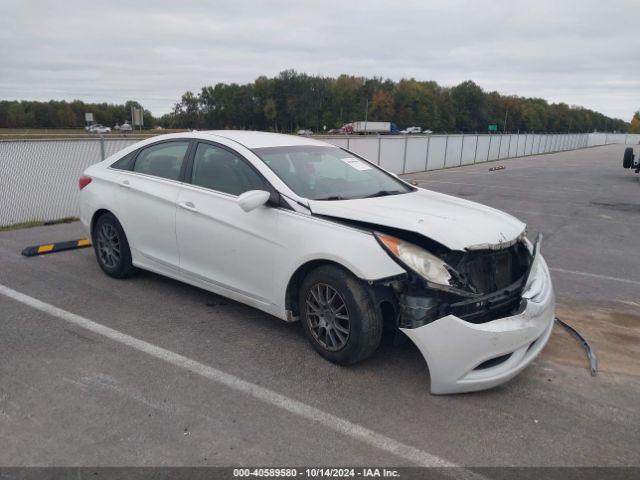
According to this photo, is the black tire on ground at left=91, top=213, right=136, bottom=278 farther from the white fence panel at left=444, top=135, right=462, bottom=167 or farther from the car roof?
the white fence panel at left=444, top=135, right=462, bottom=167

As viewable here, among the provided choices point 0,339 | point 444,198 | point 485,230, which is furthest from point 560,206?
point 0,339

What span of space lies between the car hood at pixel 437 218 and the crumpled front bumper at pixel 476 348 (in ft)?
1.61

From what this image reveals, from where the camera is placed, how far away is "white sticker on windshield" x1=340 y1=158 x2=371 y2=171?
4867 millimetres

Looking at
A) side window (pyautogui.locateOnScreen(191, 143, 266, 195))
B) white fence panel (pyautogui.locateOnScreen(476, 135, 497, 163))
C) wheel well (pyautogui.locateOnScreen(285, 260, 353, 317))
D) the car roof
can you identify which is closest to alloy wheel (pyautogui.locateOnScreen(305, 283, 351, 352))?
wheel well (pyautogui.locateOnScreen(285, 260, 353, 317))

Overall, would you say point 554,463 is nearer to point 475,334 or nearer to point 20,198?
point 475,334

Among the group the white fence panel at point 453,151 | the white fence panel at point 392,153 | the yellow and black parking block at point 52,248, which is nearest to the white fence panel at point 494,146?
the white fence panel at point 453,151

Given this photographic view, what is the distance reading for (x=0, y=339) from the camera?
406 cm

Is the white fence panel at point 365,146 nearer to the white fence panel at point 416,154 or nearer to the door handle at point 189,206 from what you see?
the white fence panel at point 416,154

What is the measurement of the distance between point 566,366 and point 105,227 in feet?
14.5

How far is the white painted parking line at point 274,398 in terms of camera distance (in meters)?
2.80

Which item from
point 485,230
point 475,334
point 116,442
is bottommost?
point 116,442

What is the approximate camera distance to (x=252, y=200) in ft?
12.6

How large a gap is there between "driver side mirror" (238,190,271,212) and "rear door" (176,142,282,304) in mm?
131

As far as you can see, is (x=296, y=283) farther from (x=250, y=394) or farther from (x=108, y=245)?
(x=108, y=245)
